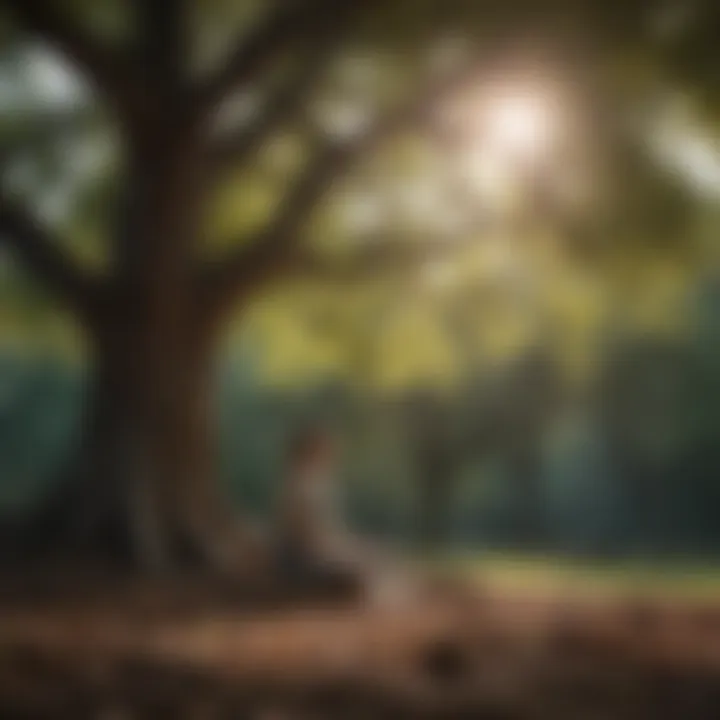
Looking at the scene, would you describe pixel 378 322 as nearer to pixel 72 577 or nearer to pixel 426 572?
pixel 426 572

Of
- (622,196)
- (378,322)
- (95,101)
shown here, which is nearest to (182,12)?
(95,101)

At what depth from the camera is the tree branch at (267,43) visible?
1.62 meters

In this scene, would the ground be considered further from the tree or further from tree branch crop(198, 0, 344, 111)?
tree branch crop(198, 0, 344, 111)

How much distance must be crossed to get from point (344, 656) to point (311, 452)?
27cm

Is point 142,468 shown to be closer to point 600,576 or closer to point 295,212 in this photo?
point 295,212

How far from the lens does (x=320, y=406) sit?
5.12 feet

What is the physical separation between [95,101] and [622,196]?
0.76 metres

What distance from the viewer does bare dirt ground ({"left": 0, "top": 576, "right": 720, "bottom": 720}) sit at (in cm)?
147

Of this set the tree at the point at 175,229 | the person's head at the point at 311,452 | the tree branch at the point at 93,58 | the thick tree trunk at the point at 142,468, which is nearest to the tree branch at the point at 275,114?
the tree at the point at 175,229

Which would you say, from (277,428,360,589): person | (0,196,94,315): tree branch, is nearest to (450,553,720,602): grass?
(277,428,360,589): person

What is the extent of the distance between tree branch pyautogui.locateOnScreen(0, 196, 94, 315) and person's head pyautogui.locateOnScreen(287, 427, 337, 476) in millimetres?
348

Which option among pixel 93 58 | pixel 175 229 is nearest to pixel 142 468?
pixel 175 229

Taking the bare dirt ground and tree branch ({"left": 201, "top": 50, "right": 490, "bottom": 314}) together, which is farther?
tree branch ({"left": 201, "top": 50, "right": 490, "bottom": 314})

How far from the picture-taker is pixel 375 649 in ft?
4.91
